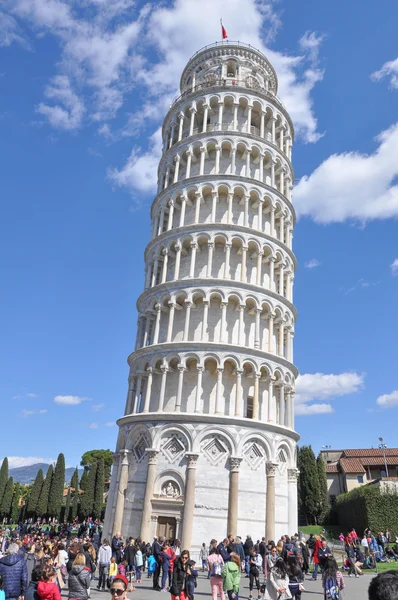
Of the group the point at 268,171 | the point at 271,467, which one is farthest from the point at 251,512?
the point at 268,171

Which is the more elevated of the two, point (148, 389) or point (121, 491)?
point (148, 389)

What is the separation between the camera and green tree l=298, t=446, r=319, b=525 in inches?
2431

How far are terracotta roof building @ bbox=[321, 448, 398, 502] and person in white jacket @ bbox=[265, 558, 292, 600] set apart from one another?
53671mm

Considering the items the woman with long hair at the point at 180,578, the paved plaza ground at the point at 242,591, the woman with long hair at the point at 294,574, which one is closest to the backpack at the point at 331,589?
the woman with long hair at the point at 294,574

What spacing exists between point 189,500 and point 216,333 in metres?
11.4

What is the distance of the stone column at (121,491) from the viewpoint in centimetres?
3097

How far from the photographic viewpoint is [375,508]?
137 ft

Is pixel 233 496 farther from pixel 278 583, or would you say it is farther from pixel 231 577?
pixel 278 583

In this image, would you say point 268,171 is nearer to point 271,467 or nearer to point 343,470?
point 271,467

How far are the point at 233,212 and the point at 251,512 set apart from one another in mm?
22495

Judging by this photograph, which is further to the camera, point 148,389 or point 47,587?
point 148,389

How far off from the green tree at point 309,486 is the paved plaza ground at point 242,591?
41.0m

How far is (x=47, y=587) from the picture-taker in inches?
328

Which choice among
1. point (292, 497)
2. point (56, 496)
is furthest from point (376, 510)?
point (56, 496)
